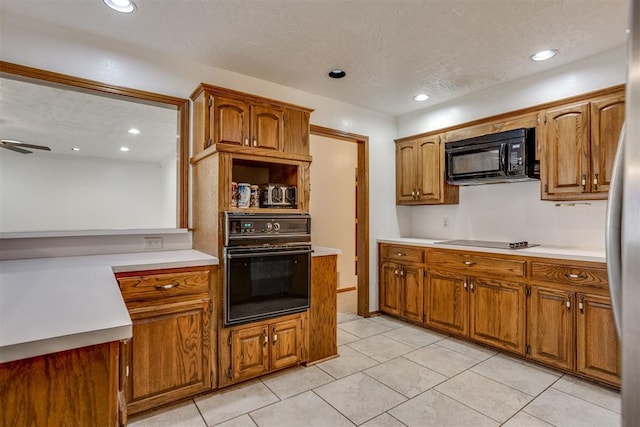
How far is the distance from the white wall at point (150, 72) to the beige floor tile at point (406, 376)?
4.28 ft

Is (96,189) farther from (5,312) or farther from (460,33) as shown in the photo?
(460,33)

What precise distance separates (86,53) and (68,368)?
234cm

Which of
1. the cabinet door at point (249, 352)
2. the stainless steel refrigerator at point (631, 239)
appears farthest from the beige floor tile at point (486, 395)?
the stainless steel refrigerator at point (631, 239)

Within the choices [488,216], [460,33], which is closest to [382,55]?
[460,33]

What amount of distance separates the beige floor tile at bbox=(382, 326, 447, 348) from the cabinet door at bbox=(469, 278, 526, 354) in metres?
0.38

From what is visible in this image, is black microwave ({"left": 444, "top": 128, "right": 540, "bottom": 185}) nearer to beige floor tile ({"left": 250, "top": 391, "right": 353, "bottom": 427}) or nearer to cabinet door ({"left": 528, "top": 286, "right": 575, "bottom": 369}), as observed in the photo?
cabinet door ({"left": 528, "top": 286, "right": 575, "bottom": 369})

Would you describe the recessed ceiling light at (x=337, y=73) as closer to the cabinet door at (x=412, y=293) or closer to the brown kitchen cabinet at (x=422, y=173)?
the brown kitchen cabinet at (x=422, y=173)

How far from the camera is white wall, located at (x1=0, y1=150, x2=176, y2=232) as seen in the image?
375 centimetres

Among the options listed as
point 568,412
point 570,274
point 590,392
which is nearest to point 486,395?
point 568,412

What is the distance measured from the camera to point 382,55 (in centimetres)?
258

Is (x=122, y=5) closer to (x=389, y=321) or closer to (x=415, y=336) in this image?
(x=415, y=336)

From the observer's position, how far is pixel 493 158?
10.1 feet

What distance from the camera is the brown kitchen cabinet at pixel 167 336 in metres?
1.92

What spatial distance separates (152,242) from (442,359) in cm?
254
